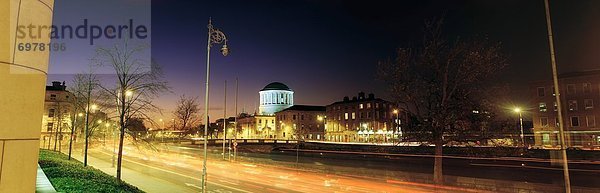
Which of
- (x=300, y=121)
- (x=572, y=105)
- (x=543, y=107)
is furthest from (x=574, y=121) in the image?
(x=300, y=121)

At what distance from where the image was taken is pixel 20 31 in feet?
20.5

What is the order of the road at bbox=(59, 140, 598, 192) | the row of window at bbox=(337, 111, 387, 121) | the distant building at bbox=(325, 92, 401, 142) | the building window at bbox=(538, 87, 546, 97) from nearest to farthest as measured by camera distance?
the road at bbox=(59, 140, 598, 192) < the building window at bbox=(538, 87, 546, 97) < the distant building at bbox=(325, 92, 401, 142) < the row of window at bbox=(337, 111, 387, 121)

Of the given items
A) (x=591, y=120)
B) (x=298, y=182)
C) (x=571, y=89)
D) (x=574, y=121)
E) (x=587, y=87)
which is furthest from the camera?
(x=571, y=89)

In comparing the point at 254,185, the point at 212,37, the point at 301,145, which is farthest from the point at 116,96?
the point at 301,145

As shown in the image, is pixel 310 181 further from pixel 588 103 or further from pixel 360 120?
pixel 360 120

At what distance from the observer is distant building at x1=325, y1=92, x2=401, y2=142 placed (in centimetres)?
10138

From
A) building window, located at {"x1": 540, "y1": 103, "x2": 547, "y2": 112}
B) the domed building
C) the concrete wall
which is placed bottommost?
the concrete wall

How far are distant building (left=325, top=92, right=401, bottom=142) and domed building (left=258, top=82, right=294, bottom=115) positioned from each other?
1688 inches

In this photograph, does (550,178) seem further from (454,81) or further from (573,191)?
(454,81)

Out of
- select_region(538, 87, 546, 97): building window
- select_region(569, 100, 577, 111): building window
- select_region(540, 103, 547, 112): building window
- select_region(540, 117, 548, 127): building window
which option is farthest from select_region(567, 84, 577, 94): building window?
select_region(540, 117, 548, 127): building window

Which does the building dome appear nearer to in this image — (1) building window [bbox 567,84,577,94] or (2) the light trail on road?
(1) building window [bbox 567,84,577,94]

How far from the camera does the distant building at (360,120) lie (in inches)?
3991

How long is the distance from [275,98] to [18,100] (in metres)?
156

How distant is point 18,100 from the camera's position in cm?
605
